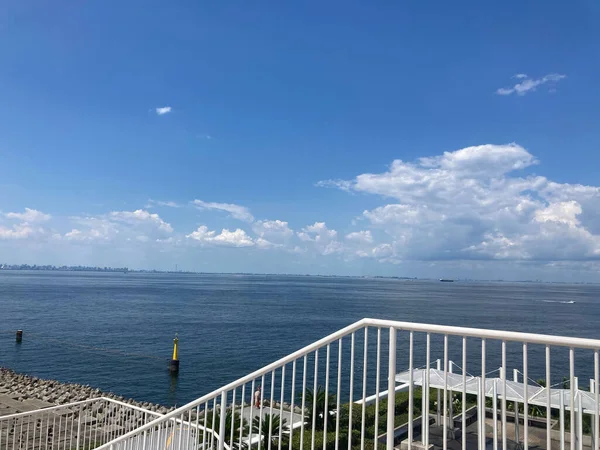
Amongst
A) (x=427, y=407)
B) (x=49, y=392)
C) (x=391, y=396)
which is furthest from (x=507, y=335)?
(x=49, y=392)

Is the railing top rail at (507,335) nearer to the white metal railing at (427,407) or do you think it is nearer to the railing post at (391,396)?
the white metal railing at (427,407)

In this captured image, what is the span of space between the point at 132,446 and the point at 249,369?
24.9 m

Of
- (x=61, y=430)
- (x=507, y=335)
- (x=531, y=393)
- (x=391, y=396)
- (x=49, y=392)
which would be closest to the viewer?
(x=507, y=335)

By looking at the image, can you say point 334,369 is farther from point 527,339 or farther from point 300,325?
point 527,339

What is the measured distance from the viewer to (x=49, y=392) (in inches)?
904

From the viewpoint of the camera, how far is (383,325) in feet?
12.1

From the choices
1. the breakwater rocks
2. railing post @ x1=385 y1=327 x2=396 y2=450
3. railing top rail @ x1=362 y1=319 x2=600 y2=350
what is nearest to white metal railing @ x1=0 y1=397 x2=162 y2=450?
railing post @ x1=385 y1=327 x2=396 y2=450

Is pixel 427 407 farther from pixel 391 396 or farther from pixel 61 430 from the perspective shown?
pixel 61 430

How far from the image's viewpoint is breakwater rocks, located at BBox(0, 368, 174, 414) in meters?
21.4

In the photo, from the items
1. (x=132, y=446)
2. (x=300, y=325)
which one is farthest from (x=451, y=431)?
(x=300, y=325)

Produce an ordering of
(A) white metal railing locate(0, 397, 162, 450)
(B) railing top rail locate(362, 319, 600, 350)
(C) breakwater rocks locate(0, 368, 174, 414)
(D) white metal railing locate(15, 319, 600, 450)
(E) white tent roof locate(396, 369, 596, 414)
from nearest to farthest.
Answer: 1. (B) railing top rail locate(362, 319, 600, 350)
2. (D) white metal railing locate(15, 319, 600, 450)
3. (E) white tent roof locate(396, 369, 596, 414)
4. (A) white metal railing locate(0, 397, 162, 450)
5. (C) breakwater rocks locate(0, 368, 174, 414)

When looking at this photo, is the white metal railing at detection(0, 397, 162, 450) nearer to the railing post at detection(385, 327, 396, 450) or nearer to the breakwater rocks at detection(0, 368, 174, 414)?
the railing post at detection(385, 327, 396, 450)

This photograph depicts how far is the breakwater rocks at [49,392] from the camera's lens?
2137 cm

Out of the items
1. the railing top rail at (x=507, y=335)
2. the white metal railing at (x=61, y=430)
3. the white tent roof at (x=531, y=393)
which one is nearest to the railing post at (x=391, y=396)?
the railing top rail at (x=507, y=335)
